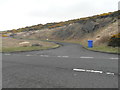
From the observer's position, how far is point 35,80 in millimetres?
4102

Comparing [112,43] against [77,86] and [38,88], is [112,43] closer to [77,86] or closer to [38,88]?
[77,86]

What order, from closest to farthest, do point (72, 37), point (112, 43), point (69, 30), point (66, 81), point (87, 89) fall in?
point (87, 89) → point (66, 81) → point (112, 43) → point (72, 37) → point (69, 30)

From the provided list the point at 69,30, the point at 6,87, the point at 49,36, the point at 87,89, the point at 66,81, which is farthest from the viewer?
the point at 49,36

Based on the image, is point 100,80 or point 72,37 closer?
point 100,80

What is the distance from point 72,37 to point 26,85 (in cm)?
3219

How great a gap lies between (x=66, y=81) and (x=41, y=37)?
141 feet

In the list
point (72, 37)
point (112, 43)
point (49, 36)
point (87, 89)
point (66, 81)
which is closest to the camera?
point (87, 89)

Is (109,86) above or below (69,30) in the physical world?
below

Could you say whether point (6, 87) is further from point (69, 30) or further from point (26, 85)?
point (69, 30)

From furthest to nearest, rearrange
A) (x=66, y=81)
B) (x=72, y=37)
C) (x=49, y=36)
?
(x=49, y=36), (x=72, y=37), (x=66, y=81)

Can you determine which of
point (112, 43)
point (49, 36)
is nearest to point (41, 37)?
point (49, 36)

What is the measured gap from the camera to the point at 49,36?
144ft

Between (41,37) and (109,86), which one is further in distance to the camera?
(41,37)

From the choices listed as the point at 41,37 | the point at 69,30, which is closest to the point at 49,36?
the point at 41,37
